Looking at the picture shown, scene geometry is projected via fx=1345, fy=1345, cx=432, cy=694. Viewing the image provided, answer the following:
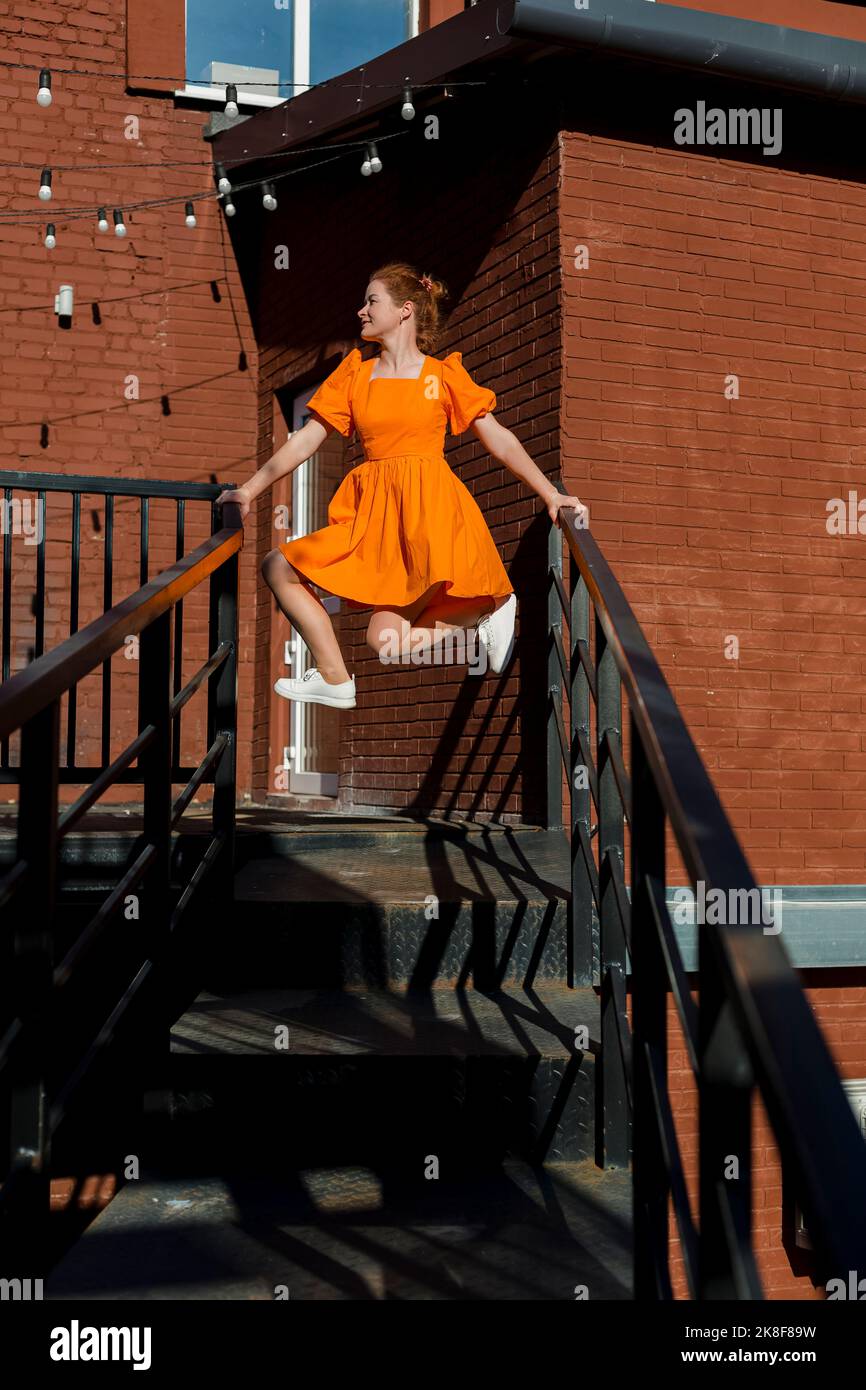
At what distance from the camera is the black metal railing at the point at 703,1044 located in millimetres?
1184

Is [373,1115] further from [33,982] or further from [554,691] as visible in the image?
[554,691]

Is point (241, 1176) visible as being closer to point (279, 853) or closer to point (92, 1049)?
point (92, 1049)

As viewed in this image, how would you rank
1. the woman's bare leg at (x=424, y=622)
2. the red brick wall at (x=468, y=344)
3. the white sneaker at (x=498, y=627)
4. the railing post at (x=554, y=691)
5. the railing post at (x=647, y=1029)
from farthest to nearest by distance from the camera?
the red brick wall at (x=468, y=344) < the railing post at (x=554, y=691) < the white sneaker at (x=498, y=627) < the woman's bare leg at (x=424, y=622) < the railing post at (x=647, y=1029)

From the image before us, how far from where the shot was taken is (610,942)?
3225 millimetres

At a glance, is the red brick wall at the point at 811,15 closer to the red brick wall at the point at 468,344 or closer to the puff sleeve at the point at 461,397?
Answer: the red brick wall at the point at 468,344

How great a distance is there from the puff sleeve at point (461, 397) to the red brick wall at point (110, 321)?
4.28 m

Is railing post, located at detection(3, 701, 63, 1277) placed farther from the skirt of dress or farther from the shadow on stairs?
the skirt of dress

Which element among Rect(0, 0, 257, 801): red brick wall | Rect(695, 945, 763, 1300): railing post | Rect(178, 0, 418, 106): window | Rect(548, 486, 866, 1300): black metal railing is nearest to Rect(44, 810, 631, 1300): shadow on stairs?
Rect(548, 486, 866, 1300): black metal railing

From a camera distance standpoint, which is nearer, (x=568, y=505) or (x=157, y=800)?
(x=157, y=800)

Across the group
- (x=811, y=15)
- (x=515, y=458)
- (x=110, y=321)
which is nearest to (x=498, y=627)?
(x=515, y=458)

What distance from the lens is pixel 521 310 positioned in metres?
5.90

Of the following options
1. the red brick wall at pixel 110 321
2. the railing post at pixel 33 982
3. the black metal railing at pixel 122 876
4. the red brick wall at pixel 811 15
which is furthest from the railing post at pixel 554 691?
the red brick wall at pixel 110 321

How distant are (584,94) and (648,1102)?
478cm

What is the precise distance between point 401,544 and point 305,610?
0.36 meters
